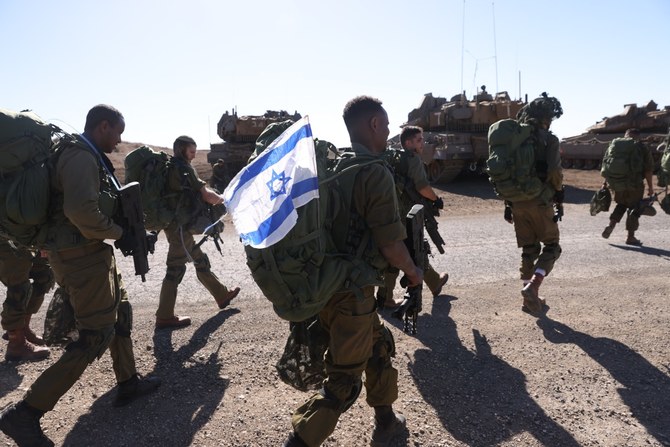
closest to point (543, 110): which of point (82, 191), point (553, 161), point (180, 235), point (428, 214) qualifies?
point (553, 161)

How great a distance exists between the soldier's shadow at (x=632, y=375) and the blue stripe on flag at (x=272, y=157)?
8.90 ft

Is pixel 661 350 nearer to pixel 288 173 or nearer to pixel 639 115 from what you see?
pixel 288 173

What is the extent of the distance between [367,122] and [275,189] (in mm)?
664

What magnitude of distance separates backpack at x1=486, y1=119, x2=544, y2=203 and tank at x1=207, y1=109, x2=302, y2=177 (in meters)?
14.3

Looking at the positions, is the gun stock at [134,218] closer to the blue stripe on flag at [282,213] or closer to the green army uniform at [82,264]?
the green army uniform at [82,264]

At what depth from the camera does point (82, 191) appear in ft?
9.61

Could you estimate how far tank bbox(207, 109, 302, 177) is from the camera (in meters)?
18.8

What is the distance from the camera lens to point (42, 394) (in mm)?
2971

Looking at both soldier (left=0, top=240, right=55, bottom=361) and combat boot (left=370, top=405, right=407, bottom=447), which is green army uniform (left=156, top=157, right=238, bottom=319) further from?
combat boot (left=370, top=405, right=407, bottom=447)

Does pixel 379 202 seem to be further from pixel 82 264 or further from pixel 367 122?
pixel 82 264

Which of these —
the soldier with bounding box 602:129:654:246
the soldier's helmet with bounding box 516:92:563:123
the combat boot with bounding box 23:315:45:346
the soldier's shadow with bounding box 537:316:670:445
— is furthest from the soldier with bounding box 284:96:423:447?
the soldier with bounding box 602:129:654:246

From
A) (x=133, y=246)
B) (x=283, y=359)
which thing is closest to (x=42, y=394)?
(x=133, y=246)

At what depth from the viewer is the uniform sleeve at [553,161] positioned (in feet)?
15.8

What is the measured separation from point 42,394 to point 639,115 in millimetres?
23119
